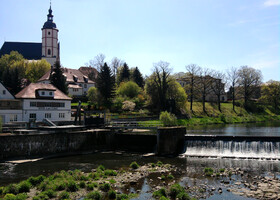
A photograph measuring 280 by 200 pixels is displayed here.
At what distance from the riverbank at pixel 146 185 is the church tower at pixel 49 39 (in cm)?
9616

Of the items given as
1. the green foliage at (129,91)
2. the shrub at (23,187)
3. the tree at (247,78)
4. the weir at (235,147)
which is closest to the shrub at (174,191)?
the shrub at (23,187)

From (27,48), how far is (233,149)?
108 meters

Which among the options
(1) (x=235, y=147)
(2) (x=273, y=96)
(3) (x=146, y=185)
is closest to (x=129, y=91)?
(2) (x=273, y=96)

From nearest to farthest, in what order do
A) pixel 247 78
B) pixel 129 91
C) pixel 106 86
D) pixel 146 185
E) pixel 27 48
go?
1. pixel 146 185
2. pixel 106 86
3. pixel 129 91
4. pixel 247 78
5. pixel 27 48

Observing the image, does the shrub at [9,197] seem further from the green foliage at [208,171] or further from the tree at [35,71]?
the tree at [35,71]

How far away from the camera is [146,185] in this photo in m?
21.2

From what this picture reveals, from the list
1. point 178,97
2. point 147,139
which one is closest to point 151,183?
point 147,139

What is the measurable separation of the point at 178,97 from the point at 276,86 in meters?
41.6

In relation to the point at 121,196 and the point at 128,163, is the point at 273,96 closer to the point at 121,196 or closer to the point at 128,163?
the point at 128,163

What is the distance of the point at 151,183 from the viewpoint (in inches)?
853

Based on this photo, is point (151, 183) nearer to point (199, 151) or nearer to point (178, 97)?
point (199, 151)

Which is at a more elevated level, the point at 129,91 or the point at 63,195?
the point at 129,91

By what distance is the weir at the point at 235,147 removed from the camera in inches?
1219

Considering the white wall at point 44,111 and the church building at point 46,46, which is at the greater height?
the church building at point 46,46
